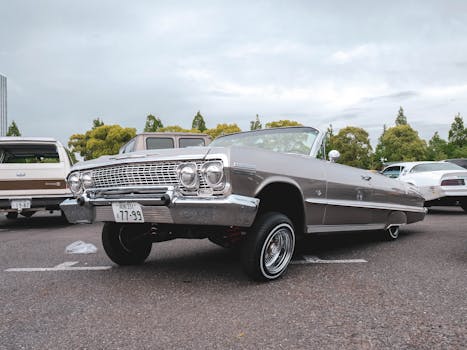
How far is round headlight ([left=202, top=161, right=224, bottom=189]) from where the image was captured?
299cm

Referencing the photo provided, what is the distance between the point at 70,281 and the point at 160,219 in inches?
46.8

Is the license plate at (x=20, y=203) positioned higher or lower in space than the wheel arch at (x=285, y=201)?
lower

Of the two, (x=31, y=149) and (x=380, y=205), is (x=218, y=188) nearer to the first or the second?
(x=380, y=205)

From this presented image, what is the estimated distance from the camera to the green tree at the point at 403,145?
191 feet

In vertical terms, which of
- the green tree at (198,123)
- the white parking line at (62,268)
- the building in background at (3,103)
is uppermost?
the building in background at (3,103)

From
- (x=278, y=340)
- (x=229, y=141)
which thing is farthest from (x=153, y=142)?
(x=278, y=340)

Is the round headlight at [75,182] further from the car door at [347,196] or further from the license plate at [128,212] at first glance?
the car door at [347,196]

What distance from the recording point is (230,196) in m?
2.98

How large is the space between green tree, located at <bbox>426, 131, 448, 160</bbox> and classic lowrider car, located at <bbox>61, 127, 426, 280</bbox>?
176 feet

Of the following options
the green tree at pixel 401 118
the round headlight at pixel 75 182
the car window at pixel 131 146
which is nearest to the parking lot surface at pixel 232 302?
the round headlight at pixel 75 182

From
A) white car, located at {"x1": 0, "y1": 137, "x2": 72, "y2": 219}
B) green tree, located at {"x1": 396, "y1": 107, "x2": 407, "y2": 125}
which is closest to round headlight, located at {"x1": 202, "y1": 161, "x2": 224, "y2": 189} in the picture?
white car, located at {"x1": 0, "y1": 137, "x2": 72, "y2": 219}

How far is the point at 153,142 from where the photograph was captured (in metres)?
9.38

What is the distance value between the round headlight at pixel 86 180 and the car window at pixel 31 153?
517 cm

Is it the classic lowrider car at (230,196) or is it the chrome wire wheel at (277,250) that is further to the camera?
the chrome wire wheel at (277,250)
